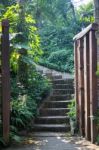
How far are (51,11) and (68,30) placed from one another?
57.1 inches

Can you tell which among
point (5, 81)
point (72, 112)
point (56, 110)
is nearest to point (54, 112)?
point (56, 110)

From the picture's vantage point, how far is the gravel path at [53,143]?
762 cm

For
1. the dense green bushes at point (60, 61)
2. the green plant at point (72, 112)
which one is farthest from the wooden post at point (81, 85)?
the dense green bushes at point (60, 61)

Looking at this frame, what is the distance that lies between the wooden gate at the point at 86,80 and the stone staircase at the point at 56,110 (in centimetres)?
82

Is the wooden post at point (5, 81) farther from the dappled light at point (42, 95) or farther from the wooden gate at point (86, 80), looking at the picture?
the wooden gate at point (86, 80)

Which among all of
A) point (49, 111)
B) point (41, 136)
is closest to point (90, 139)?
point (41, 136)

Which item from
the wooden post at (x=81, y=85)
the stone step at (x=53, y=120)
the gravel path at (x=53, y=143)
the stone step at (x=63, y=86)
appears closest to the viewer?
the gravel path at (x=53, y=143)

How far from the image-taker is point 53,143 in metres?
8.19

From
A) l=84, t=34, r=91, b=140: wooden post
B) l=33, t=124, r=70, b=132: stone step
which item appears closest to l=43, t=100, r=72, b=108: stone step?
l=33, t=124, r=70, b=132: stone step

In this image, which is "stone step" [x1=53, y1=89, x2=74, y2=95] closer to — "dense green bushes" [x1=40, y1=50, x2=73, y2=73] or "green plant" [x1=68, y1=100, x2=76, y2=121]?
"green plant" [x1=68, y1=100, x2=76, y2=121]

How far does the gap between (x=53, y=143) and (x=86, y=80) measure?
1.54 m

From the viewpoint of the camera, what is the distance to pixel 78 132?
9445mm

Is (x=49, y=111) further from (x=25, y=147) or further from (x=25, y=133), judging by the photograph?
(x=25, y=147)

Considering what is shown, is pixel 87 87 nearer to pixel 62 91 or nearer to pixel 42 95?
pixel 42 95
